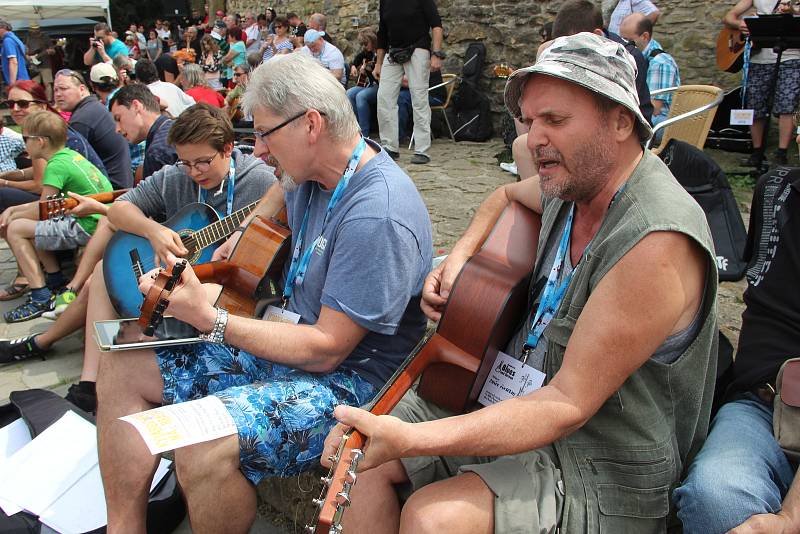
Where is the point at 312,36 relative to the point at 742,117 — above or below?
above

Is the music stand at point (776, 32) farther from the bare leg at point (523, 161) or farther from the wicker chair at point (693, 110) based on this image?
the bare leg at point (523, 161)

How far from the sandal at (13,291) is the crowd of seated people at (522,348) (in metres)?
2.48

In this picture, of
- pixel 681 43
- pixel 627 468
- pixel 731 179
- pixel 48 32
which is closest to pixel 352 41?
pixel 681 43

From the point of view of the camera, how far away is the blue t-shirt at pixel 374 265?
196 cm

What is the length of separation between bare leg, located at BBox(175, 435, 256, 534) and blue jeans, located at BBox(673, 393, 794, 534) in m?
1.17

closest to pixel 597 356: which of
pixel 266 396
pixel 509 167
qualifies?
pixel 266 396

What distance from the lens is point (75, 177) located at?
461 centimetres

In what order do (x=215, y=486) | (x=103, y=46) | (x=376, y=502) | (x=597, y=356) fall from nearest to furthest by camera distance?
(x=597, y=356) < (x=376, y=502) < (x=215, y=486) < (x=103, y=46)

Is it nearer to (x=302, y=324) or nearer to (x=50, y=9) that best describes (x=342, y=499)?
(x=302, y=324)

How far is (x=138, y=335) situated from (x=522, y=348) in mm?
1295

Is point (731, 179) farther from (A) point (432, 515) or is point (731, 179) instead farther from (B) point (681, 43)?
(A) point (432, 515)

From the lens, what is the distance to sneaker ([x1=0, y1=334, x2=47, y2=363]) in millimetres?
3877

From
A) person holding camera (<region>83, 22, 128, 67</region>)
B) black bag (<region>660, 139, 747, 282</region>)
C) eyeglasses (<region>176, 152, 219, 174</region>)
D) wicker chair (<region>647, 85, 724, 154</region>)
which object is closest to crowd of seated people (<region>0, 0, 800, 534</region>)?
eyeglasses (<region>176, 152, 219, 174</region>)

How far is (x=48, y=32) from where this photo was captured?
1969cm
